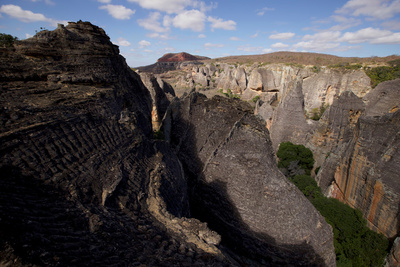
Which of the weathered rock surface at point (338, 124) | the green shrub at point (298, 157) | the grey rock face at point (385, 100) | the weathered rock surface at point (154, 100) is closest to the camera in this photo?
the weathered rock surface at point (338, 124)

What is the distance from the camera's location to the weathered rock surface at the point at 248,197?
564 cm

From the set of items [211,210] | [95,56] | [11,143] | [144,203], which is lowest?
[211,210]

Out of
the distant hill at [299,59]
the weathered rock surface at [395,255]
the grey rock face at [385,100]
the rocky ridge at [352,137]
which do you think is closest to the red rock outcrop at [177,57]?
the distant hill at [299,59]

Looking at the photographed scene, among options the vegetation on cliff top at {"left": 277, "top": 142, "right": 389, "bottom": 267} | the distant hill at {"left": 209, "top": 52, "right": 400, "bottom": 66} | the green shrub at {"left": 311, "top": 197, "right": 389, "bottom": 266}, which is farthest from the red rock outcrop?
the green shrub at {"left": 311, "top": 197, "right": 389, "bottom": 266}

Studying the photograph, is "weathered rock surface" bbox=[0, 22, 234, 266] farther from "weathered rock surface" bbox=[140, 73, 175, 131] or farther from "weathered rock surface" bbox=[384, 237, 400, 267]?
"weathered rock surface" bbox=[140, 73, 175, 131]

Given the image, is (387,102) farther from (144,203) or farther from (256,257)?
(144,203)

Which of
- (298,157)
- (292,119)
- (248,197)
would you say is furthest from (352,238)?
(292,119)

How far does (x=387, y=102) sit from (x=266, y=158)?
16611 millimetres

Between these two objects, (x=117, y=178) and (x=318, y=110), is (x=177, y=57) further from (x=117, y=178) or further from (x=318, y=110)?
(x=117, y=178)

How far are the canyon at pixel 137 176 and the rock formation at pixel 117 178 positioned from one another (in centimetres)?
2

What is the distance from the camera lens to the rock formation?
2.42m

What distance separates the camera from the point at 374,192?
888cm

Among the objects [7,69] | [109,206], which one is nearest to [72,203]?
[109,206]

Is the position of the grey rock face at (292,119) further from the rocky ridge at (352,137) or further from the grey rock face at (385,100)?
the grey rock face at (385,100)
